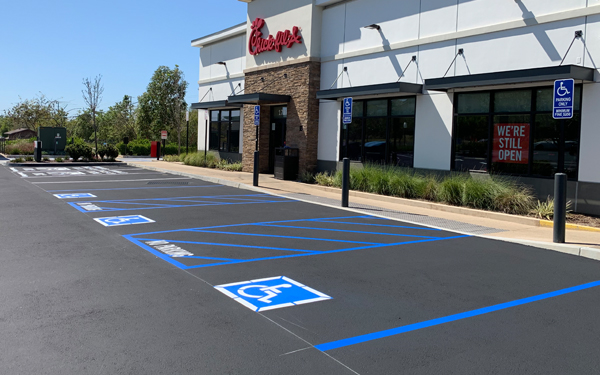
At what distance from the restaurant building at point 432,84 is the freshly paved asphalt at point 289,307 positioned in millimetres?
4241

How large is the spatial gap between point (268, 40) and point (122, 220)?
48.1ft

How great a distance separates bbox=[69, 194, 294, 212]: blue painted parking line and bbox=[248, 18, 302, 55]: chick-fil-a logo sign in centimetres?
875

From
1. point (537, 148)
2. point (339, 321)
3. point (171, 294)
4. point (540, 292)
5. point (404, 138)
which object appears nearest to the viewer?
point (339, 321)

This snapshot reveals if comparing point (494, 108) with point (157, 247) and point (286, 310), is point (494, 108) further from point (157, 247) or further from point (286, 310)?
point (286, 310)

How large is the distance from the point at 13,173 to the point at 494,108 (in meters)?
20.1

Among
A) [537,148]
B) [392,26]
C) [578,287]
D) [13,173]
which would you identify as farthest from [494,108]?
[13,173]

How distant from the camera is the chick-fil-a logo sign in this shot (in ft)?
73.9

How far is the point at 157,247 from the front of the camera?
8.88 metres

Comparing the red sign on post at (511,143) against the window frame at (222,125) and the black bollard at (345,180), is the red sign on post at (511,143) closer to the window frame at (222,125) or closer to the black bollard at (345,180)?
the black bollard at (345,180)

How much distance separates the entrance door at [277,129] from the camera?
80.1ft

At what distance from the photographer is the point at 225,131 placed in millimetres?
29422

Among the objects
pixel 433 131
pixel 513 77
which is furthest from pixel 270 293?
pixel 433 131

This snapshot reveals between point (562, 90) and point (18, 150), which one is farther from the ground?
point (562, 90)

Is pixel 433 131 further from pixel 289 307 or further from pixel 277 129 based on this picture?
pixel 289 307
